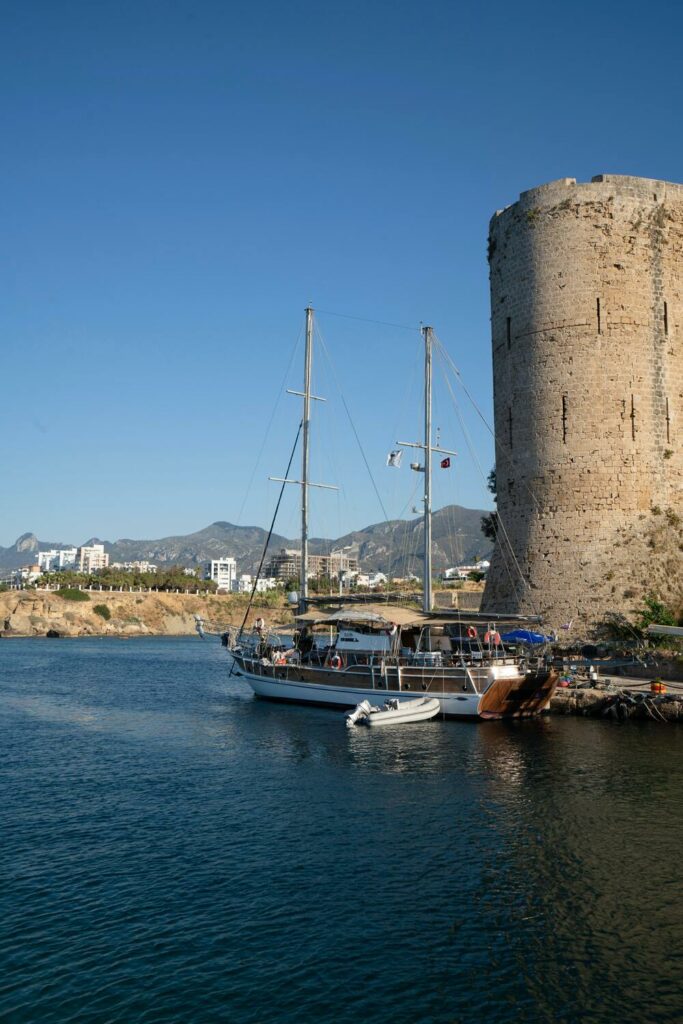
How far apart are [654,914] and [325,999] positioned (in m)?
4.35

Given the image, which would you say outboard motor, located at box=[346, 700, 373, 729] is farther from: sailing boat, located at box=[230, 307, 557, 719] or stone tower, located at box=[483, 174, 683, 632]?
stone tower, located at box=[483, 174, 683, 632]

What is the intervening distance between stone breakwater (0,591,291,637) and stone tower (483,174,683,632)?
231ft

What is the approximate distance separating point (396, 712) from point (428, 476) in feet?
35.0

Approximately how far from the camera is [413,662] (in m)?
27.5

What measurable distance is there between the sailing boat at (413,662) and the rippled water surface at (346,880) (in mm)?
3298

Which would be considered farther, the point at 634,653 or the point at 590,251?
the point at 590,251

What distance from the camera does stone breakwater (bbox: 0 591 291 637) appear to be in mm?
99812

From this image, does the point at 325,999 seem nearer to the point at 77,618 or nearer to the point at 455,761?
the point at 455,761

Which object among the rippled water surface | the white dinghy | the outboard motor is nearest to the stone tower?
the white dinghy

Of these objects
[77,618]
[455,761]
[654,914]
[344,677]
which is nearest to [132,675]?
[344,677]

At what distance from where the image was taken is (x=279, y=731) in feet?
80.0

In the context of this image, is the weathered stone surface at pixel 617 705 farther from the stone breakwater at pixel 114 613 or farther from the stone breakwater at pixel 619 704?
the stone breakwater at pixel 114 613

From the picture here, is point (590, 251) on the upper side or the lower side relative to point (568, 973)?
upper

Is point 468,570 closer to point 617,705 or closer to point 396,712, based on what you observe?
point 396,712
